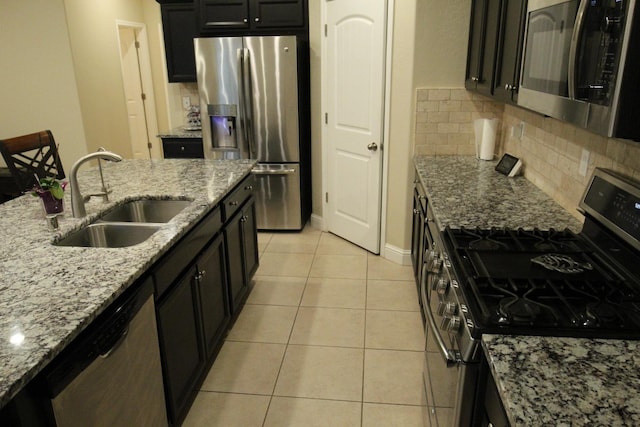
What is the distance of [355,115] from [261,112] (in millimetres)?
927

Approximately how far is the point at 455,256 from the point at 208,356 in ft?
4.64

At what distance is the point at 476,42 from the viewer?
3008 mm

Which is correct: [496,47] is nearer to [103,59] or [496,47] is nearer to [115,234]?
[115,234]

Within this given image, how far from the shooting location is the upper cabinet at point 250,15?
4234 millimetres

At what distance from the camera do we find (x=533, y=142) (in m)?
2.73

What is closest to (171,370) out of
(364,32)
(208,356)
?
(208,356)

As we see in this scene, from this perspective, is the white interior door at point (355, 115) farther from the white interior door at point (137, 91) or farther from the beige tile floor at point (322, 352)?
the white interior door at point (137, 91)

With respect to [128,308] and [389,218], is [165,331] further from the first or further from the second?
[389,218]

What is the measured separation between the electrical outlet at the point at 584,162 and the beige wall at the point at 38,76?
465cm

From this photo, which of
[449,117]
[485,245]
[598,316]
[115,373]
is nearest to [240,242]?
[115,373]

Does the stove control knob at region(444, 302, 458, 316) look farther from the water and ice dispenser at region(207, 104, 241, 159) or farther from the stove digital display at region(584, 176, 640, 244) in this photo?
the water and ice dispenser at region(207, 104, 241, 159)

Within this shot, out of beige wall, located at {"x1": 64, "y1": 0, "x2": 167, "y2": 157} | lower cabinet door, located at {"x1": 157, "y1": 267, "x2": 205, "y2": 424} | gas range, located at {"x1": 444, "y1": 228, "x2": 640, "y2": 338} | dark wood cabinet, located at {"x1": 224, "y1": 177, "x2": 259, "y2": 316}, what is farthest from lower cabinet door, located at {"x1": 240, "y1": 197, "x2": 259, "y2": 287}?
beige wall, located at {"x1": 64, "y1": 0, "x2": 167, "y2": 157}

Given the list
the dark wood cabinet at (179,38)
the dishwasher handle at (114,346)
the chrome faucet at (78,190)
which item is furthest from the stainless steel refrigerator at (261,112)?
the dishwasher handle at (114,346)

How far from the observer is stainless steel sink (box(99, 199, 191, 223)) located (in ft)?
8.02
